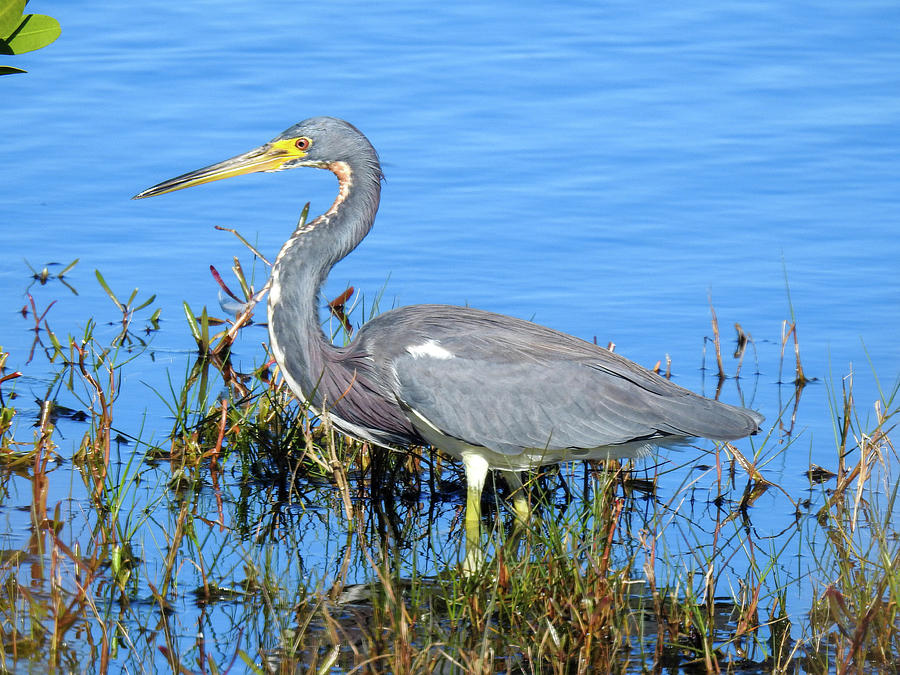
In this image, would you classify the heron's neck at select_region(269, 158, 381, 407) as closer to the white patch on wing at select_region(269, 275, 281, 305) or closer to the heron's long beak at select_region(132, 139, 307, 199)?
the white patch on wing at select_region(269, 275, 281, 305)

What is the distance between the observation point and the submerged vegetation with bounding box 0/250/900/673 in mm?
4379

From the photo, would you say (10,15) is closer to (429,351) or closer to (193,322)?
(429,351)

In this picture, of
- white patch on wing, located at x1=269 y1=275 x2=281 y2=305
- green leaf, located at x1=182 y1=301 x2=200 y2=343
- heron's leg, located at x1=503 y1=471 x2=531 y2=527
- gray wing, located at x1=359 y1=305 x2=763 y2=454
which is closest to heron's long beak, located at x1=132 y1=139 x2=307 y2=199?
white patch on wing, located at x1=269 y1=275 x2=281 y2=305

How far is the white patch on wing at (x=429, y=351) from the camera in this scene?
18.4 ft

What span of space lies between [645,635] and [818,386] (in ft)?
9.46

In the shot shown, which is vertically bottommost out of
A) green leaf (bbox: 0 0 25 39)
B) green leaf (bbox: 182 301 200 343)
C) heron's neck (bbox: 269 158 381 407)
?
heron's neck (bbox: 269 158 381 407)

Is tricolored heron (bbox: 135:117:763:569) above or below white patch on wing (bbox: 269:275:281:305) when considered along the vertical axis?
below

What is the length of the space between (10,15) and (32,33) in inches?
7.2

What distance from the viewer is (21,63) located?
11.9 metres

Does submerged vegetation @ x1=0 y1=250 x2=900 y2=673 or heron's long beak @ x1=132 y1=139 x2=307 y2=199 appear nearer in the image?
submerged vegetation @ x1=0 y1=250 x2=900 y2=673

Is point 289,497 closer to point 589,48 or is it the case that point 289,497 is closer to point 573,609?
point 573,609

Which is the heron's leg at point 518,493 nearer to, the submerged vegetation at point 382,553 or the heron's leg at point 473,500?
the submerged vegetation at point 382,553

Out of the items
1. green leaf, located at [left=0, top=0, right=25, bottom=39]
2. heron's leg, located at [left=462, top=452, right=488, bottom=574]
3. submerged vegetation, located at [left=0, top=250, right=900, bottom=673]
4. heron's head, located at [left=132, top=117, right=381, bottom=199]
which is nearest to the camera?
submerged vegetation, located at [left=0, top=250, right=900, bottom=673]

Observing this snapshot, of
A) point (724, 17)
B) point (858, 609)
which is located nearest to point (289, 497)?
point (858, 609)
